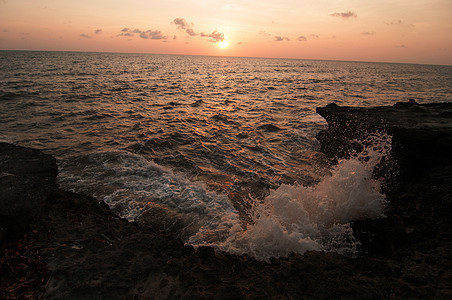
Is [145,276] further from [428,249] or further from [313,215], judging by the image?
[428,249]

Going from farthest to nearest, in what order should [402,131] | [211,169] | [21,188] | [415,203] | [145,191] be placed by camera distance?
[211,169] < [402,131] < [145,191] < [415,203] < [21,188]

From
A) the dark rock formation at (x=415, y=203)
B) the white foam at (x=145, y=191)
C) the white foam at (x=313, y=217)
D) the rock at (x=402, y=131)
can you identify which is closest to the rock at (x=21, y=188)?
the white foam at (x=145, y=191)

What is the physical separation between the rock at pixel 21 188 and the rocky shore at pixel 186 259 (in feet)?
0.06

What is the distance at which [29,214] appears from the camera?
4.30 m

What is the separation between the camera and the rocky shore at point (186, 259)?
10.2ft

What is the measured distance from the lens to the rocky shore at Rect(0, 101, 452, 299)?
3.12m

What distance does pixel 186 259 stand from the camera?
3.77 metres

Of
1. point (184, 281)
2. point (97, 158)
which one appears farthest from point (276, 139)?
point (184, 281)

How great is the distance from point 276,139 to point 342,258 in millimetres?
9016

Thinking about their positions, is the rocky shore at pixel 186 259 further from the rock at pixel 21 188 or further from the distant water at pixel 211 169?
the distant water at pixel 211 169

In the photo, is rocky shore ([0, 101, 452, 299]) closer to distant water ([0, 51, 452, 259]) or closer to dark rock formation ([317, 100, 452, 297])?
dark rock formation ([317, 100, 452, 297])

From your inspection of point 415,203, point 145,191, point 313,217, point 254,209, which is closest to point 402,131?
point 415,203

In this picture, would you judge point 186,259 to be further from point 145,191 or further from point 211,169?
point 211,169

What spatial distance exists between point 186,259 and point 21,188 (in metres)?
4.04
